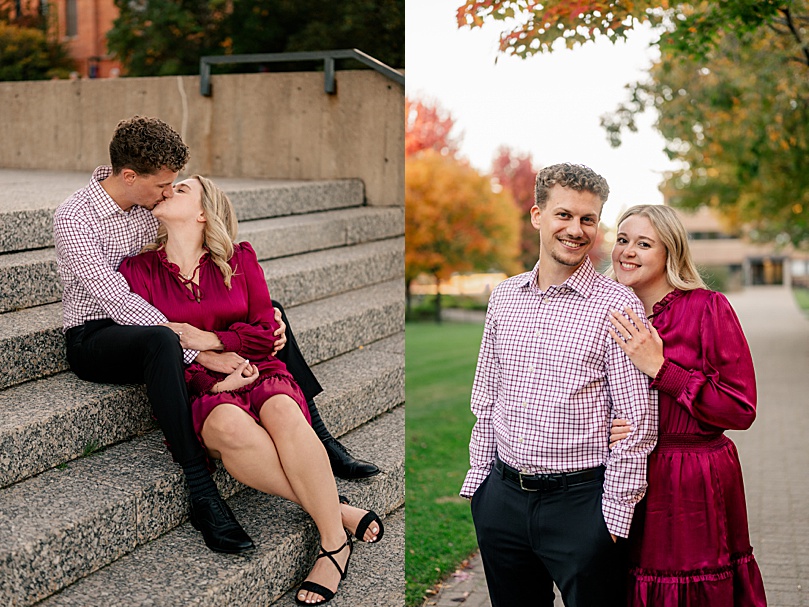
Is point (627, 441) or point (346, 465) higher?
point (627, 441)

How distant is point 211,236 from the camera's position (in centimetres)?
401

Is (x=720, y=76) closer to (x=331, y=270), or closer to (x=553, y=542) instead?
(x=331, y=270)

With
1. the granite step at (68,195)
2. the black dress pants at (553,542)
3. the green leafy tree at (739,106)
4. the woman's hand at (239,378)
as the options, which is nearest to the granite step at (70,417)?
the woman's hand at (239,378)

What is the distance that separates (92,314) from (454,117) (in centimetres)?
2349

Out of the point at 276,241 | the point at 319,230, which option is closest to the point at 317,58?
the point at 319,230

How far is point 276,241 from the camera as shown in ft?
21.4

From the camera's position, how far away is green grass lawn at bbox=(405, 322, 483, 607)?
16.5ft

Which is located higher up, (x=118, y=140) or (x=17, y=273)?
(x=118, y=140)

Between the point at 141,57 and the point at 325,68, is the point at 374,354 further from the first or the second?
the point at 141,57

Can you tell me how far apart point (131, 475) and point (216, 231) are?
3.73ft

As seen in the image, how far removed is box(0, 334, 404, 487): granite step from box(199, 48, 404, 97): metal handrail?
365 cm

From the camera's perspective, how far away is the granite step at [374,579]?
359 centimetres

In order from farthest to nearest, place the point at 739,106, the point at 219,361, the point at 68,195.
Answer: the point at 739,106, the point at 68,195, the point at 219,361

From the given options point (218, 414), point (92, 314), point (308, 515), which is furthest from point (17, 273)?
point (308, 515)
